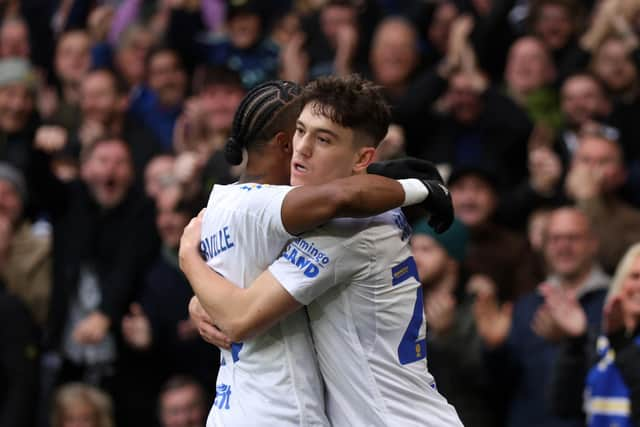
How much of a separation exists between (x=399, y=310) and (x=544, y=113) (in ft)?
17.1

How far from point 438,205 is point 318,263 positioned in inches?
19.8

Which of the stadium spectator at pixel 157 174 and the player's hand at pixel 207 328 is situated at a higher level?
the player's hand at pixel 207 328

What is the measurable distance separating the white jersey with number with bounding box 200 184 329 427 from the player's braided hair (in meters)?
0.17

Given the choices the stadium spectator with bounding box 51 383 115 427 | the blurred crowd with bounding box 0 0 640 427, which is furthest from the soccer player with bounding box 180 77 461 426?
the stadium spectator with bounding box 51 383 115 427

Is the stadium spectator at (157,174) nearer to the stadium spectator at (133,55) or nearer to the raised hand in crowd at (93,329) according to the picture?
the raised hand in crowd at (93,329)

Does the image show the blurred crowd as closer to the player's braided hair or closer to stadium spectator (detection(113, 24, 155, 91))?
stadium spectator (detection(113, 24, 155, 91))

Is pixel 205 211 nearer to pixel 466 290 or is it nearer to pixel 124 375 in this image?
pixel 466 290

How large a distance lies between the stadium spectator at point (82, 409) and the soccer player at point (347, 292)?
13.3 feet

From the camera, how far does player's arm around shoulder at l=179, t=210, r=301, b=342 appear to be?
471 centimetres

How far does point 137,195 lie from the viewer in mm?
9688

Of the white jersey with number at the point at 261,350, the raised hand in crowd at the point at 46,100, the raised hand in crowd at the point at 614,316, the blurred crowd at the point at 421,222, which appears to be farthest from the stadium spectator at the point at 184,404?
the raised hand in crowd at the point at 46,100

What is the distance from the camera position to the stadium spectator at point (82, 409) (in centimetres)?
874

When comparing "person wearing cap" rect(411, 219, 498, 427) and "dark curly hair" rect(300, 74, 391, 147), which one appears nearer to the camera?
"dark curly hair" rect(300, 74, 391, 147)

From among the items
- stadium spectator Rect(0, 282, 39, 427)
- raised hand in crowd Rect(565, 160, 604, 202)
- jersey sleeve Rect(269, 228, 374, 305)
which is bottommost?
stadium spectator Rect(0, 282, 39, 427)
